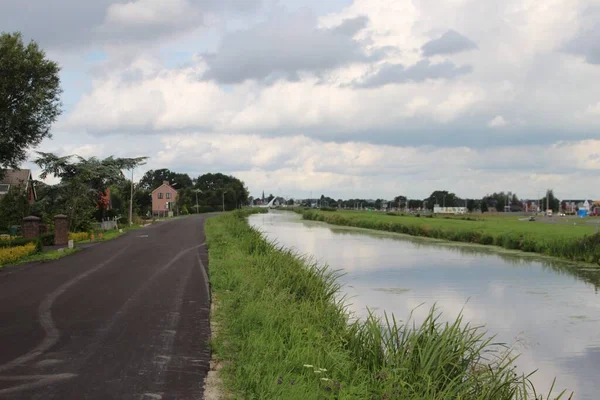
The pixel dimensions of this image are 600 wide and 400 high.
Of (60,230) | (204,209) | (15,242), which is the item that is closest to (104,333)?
(15,242)

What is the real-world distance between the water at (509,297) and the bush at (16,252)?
43.2 ft

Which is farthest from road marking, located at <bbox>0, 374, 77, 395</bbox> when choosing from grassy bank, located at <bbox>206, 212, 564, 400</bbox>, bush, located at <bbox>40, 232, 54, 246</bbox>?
bush, located at <bbox>40, 232, 54, 246</bbox>

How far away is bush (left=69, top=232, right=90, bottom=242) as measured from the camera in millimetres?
35297

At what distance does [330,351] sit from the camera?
28.5 ft

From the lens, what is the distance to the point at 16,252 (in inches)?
952

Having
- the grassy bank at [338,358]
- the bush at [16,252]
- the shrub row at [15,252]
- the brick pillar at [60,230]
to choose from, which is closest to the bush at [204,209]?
the brick pillar at [60,230]

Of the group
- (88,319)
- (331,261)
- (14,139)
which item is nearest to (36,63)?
(14,139)

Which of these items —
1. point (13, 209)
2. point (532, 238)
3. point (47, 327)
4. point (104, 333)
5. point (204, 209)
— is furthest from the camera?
point (204, 209)

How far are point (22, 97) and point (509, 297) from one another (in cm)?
2388

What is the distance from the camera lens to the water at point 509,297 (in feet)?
40.9

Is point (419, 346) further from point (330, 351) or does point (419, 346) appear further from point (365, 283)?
point (365, 283)

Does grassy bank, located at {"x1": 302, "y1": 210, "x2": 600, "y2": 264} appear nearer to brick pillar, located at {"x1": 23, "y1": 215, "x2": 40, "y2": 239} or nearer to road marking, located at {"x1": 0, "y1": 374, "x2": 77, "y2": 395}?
brick pillar, located at {"x1": 23, "y1": 215, "x2": 40, "y2": 239}

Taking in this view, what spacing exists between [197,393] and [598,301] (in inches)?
675

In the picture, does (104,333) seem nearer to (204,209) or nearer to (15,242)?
(15,242)
